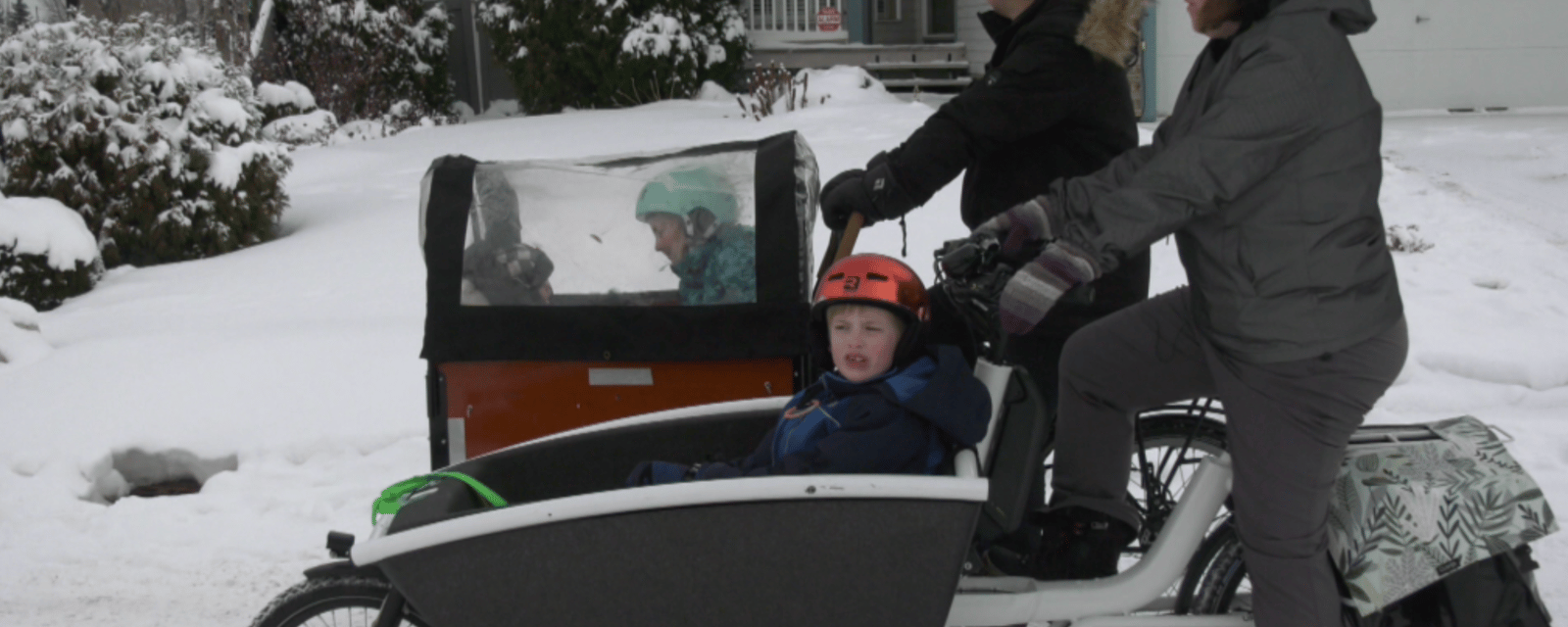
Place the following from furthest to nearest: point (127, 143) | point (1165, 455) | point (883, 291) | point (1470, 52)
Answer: point (1470, 52) < point (127, 143) < point (1165, 455) < point (883, 291)

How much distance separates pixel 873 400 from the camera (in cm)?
223

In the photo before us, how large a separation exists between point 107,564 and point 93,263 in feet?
13.9

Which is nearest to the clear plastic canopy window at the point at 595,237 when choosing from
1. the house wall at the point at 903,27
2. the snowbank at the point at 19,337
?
the snowbank at the point at 19,337

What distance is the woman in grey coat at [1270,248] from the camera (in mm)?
1860

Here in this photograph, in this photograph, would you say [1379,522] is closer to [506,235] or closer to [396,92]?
[506,235]

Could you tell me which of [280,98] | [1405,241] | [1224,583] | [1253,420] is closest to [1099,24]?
[1253,420]

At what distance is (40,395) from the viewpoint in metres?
4.93

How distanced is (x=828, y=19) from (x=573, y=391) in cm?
1293

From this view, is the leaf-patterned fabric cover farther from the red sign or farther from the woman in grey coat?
the red sign

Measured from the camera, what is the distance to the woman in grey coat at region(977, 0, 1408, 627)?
1860 millimetres

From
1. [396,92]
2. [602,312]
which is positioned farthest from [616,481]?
[396,92]

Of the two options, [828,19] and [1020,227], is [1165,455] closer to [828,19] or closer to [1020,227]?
[1020,227]

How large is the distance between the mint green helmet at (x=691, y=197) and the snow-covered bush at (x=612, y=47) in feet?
32.7

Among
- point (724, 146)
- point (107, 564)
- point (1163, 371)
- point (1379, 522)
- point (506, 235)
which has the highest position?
point (724, 146)
